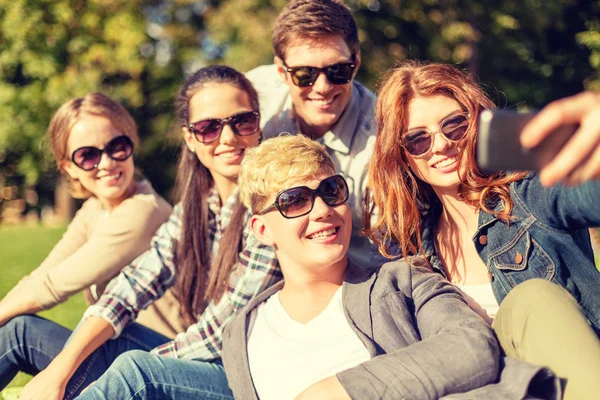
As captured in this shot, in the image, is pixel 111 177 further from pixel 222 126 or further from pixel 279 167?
pixel 279 167

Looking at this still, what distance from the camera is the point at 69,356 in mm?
3275

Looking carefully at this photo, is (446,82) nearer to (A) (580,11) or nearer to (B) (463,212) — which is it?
(B) (463,212)

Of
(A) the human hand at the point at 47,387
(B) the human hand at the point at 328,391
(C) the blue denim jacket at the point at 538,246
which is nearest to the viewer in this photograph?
(B) the human hand at the point at 328,391

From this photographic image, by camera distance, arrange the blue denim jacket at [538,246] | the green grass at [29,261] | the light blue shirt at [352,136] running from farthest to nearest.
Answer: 1. the green grass at [29,261]
2. the light blue shirt at [352,136]
3. the blue denim jacket at [538,246]

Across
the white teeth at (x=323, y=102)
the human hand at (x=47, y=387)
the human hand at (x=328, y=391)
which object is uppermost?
the white teeth at (x=323, y=102)

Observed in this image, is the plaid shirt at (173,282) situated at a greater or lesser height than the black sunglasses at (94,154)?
lesser

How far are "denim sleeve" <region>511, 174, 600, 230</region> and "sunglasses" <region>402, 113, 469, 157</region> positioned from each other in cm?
32

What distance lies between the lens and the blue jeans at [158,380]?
2813 mm

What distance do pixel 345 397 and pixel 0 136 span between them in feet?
61.3

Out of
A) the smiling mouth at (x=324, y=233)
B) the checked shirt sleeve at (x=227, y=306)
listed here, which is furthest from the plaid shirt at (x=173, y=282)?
the smiling mouth at (x=324, y=233)

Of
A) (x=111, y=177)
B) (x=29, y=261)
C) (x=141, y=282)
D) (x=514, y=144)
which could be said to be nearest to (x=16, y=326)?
(x=141, y=282)

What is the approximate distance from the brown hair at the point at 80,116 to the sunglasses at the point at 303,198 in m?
1.70

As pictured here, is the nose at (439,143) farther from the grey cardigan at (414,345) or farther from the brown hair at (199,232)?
the brown hair at (199,232)

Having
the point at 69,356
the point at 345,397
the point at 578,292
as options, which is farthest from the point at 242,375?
the point at 578,292
